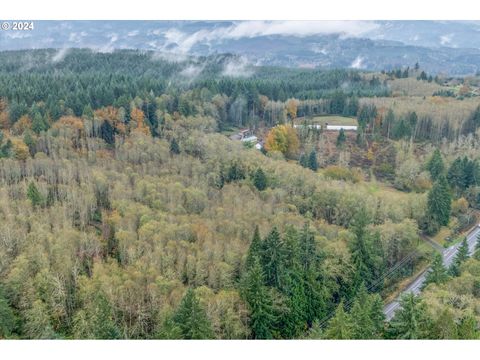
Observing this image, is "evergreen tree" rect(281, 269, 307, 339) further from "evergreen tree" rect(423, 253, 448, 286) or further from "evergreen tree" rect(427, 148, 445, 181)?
"evergreen tree" rect(427, 148, 445, 181)

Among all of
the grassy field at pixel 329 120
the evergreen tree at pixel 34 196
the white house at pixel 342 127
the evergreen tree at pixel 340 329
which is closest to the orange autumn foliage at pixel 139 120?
the evergreen tree at pixel 34 196

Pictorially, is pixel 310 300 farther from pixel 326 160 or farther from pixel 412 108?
pixel 412 108

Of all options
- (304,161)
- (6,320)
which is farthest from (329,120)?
(6,320)

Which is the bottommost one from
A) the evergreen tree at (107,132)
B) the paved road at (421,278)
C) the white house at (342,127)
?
the paved road at (421,278)

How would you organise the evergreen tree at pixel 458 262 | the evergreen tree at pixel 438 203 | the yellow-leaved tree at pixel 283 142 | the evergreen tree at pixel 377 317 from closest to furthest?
the evergreen tree at pixel 377 317 < the evergreen tree at pixel 458 262 < the evergreen tree at pixel 438 203 < the yellow-leaved tree at pixel 283 142

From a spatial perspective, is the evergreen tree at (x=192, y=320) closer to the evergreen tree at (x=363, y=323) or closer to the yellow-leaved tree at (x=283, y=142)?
the evergreen tree at (x=363, y=323)

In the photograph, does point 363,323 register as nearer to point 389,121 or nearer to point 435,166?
point 435,166
